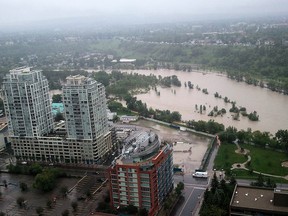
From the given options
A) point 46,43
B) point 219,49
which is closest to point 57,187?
point 219,49

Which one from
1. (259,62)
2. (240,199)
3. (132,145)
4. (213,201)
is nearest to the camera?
(240,199)

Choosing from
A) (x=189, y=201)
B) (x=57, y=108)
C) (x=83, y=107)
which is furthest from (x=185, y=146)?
(x=57, y=108)

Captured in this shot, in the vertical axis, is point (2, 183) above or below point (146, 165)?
below

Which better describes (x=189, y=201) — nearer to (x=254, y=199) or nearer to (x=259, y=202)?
(x=254, y=199)

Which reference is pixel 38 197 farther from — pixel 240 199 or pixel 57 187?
pixel 240 199

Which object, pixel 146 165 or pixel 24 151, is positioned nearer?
pixel 146 165

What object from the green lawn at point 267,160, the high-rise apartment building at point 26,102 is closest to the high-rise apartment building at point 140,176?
the green lawn at point 267,160

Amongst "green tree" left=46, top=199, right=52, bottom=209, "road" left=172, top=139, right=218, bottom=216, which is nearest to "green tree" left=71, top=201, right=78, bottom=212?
"green tree" left=46, top=199, right=52, bottom=209
